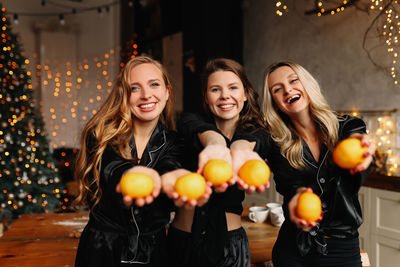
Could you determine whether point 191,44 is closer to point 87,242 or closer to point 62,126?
point 87,242

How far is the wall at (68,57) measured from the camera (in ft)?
20.5

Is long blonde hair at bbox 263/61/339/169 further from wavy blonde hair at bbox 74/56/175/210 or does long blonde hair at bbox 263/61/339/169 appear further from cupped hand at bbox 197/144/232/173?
wavy blonde hair at bbox 74/56/175/210

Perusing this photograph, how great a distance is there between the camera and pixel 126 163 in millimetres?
1091

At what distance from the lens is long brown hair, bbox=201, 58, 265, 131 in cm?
132

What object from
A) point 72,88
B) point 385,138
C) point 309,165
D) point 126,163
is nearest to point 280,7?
point 309,165

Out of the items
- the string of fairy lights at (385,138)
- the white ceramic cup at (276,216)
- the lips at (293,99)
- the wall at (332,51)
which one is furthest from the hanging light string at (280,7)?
the string of fairy lights at (385,138)

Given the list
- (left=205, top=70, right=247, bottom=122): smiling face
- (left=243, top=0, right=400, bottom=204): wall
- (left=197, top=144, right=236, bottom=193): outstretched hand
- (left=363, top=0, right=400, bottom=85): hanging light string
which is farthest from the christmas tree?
(left=363, top=0, right=400, bottom=85): hanging light string

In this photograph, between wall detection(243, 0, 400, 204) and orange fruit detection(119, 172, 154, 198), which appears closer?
orange fruit detection(119, 172, 154, 198)

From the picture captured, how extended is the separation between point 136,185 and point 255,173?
12.1 inches

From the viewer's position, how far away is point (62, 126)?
6457mm

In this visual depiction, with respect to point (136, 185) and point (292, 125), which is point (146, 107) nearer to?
point (136, 185)

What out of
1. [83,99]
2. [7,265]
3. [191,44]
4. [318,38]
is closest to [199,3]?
[191,44]

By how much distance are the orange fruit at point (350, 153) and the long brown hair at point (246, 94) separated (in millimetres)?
389

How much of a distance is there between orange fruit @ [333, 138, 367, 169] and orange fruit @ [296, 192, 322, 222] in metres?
0.13
